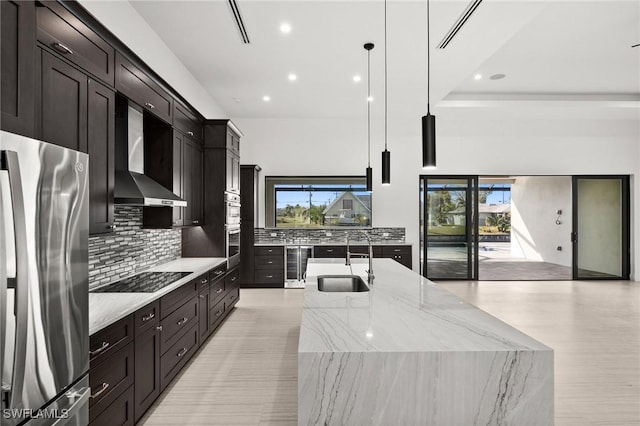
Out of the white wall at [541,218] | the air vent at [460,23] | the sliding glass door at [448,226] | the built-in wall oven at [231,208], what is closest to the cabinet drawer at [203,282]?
the built-in wall oven at [231,208]

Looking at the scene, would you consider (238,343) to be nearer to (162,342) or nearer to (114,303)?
(162,342)

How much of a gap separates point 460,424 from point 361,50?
12.2 ft

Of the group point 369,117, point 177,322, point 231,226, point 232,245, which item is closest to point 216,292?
point 232,245

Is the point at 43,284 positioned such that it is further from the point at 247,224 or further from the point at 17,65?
the point at 247,224

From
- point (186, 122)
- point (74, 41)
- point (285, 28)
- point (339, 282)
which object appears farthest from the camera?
point (186, 122)

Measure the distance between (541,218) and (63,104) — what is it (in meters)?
10.8

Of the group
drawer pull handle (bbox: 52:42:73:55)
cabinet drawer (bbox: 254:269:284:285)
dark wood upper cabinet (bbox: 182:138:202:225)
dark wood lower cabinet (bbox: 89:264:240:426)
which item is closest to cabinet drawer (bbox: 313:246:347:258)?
cabinet drawer (bbox: 254:269:284:285)

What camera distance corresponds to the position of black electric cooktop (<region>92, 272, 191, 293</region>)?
2553 mm

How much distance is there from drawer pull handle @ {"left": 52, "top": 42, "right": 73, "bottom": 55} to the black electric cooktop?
5.20 feet

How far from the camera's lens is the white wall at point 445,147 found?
22.3ft

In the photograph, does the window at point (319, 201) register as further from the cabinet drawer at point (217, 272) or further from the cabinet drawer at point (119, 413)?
the cabinet drawer at point (119, 413)

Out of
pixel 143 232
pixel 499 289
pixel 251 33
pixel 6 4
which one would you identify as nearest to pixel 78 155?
pixel 6 4

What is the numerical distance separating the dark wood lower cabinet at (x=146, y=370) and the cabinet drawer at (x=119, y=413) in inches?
2.9

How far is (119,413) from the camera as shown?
6.57 ft
